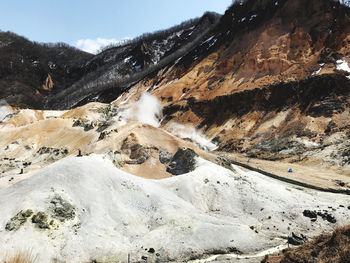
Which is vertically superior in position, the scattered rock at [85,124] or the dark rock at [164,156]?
the scattered rock at [85,124]

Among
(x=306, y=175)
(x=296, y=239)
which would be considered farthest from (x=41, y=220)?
(x=306, y=175)

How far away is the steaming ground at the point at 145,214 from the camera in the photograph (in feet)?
36.5

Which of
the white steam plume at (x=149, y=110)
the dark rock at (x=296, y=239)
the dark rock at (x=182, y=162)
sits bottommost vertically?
the dark rock at (x=296, y=239)

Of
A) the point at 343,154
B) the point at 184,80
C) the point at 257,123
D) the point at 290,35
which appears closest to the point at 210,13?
the point at 184,80

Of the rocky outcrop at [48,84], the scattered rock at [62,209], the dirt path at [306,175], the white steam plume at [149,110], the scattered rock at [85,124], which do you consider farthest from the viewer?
the rocky outcrop at [48,84]

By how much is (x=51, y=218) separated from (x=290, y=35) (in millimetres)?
40730

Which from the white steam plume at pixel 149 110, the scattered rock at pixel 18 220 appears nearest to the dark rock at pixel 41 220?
the scattered rock at pixel 18 220

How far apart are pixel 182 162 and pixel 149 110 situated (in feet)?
96.2

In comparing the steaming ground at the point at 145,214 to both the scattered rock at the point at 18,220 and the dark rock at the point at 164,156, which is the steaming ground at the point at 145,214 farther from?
the dark rock at the point at 164,156

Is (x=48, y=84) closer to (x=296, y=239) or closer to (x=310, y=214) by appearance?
(x=310, y=214)

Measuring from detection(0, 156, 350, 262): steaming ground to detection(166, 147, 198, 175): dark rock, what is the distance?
9.14 ft

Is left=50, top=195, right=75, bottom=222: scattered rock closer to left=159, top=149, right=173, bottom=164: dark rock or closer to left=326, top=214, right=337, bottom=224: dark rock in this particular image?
left=159, top=149, right=173, bottom=164: dark rock

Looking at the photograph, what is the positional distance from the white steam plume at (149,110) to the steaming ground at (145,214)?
2995 centimetres

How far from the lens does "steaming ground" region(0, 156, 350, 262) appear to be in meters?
11.1
